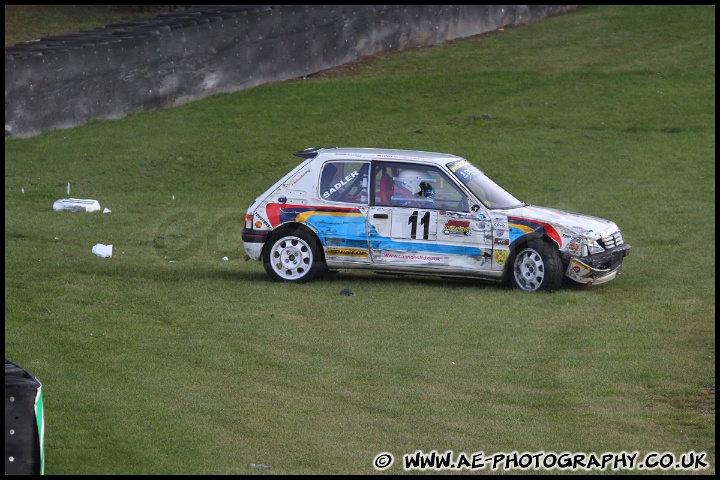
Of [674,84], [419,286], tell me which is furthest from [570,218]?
[674,84]

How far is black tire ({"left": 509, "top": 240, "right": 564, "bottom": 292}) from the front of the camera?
12.4 meters

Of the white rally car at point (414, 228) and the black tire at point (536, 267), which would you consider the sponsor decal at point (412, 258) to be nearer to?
the white rally car at point (414, 228)

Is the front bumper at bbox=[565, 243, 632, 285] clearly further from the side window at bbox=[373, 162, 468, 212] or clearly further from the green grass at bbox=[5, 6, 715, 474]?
the side window at bbox=[373, 162, 468, 212]

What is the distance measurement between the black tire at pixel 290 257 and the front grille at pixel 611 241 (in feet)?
10.7

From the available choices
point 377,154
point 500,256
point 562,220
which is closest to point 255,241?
point 377,154

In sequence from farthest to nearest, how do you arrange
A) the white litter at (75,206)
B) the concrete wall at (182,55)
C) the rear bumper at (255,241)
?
the concrete wall at (182,55), the white litter at (75,206), the rear bumper at (255,241)

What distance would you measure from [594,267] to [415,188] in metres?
2.22

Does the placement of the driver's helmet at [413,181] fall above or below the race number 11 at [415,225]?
above

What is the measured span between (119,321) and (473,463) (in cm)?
506

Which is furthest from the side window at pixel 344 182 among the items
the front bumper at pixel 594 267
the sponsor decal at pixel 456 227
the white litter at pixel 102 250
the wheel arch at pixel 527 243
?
the white litter at pixel 102 250

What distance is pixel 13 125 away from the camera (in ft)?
72.6

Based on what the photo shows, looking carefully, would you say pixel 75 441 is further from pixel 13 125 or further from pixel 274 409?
pixel 13 125

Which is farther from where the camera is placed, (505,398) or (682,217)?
(682,217)

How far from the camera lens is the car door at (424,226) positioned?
41.2ft
